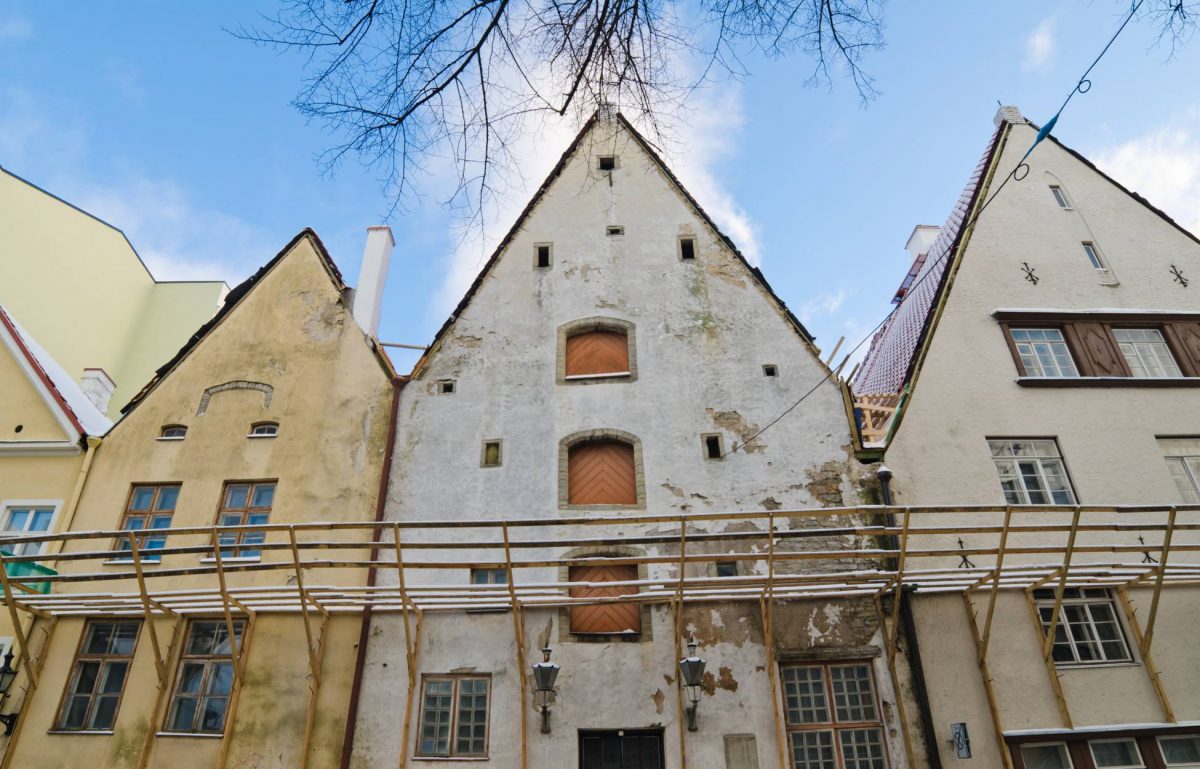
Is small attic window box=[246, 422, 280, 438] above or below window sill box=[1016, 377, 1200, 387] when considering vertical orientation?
below

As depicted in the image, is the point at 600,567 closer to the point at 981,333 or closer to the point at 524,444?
the point at 524,444

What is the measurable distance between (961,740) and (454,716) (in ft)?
23.3

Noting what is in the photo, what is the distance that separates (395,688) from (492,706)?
1.49 m

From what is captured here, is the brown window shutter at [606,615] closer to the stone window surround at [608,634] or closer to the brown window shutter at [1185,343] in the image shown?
the stone window surround at [608,634]

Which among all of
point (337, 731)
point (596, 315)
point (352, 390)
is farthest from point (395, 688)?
point (596, 315)

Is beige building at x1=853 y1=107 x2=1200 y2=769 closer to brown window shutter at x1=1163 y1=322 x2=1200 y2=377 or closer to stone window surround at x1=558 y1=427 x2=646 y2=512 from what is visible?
brown window shutter at x1=1163 y1=322 x2=1200 y2=377

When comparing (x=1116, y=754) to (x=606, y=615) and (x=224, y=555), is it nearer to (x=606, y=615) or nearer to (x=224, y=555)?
(x=606, y=615)

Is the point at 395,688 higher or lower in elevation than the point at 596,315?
lower

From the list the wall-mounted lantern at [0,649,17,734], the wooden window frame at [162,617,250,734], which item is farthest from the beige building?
the wall-mounted lantern at [0,649,17,734]

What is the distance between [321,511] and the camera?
44.6ft

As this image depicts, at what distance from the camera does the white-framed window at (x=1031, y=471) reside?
43.3ft

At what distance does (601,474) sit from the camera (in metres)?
13.9

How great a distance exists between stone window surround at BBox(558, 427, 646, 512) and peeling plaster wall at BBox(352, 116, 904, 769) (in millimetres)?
87

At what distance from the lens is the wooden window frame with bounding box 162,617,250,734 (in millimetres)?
11969
